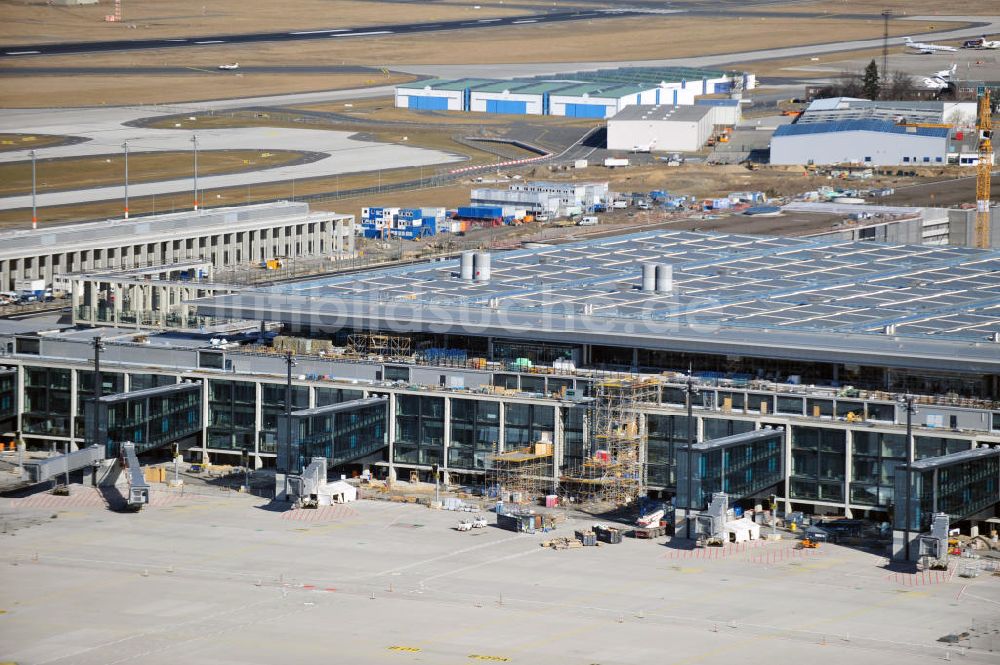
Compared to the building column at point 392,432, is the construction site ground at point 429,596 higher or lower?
lower

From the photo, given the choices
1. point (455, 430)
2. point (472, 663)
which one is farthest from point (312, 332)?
point (472, 663)

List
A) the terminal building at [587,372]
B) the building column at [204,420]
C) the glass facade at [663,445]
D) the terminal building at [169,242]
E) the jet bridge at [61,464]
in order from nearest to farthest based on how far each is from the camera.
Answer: the terminal building at [587,372] < the glass facade at [663,445] < the jet bridge at [61,464] < the building column at [204,420] < the terminal building at [169,242]

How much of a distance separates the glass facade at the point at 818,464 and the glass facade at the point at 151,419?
31.8 metres

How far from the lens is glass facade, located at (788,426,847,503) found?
3543 inches

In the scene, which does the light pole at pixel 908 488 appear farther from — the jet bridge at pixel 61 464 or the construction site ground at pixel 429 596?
the jet bridge at pixel 61 464

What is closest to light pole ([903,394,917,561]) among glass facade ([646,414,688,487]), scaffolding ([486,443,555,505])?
glass facade ([646,414,688,487])

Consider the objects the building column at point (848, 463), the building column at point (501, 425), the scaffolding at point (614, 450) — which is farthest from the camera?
the building column at point (501, 425)

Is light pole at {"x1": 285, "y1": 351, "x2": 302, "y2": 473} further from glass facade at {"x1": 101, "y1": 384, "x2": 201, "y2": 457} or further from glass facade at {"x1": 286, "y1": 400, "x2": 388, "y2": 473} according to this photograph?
glass facade at {"x1": 101, "y1": 384, "x2": 201, "y2": 457}

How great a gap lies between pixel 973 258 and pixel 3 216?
98.0 meters

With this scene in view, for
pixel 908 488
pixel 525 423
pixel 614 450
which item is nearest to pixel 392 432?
pixel 525 423

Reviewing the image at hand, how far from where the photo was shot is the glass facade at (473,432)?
96438 millimetres

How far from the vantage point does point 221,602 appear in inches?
2908

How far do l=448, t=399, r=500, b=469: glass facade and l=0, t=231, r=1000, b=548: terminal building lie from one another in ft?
0.33

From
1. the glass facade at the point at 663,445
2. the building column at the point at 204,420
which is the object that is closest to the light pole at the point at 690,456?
the glass facade at the point at 663,445
